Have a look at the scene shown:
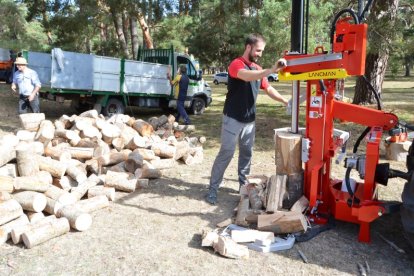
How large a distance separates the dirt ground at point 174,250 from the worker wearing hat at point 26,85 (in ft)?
19.1

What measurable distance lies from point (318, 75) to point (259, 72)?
0.60m

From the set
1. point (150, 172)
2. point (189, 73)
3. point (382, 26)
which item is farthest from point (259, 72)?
point (189, 73)

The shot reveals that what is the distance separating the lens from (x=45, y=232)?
165 inches

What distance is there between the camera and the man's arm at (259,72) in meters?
4.14

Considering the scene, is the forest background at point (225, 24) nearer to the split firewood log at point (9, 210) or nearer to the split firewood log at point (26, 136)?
the split firewood log at point (26, 136)

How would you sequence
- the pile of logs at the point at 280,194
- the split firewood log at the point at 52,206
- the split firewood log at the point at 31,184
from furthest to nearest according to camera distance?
the split firewood log at the point at 31,184, the split firewood log at the point at 52,206, the pile of logs at the point at 280,194

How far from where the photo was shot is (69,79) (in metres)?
11.6

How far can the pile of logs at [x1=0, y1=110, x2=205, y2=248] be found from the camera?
4461 millimetres

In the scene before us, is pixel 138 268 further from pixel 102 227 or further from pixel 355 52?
pixel 355 52

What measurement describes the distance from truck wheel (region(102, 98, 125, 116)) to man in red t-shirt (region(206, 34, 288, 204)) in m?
7.92

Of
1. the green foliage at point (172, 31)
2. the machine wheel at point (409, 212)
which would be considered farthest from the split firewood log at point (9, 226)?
the green foliage at point (172, 31)

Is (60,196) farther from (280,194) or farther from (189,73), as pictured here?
(189,73)

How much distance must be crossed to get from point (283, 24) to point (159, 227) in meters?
12.7

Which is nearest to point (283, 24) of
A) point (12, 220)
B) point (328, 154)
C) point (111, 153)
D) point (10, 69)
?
point (111, 153)
